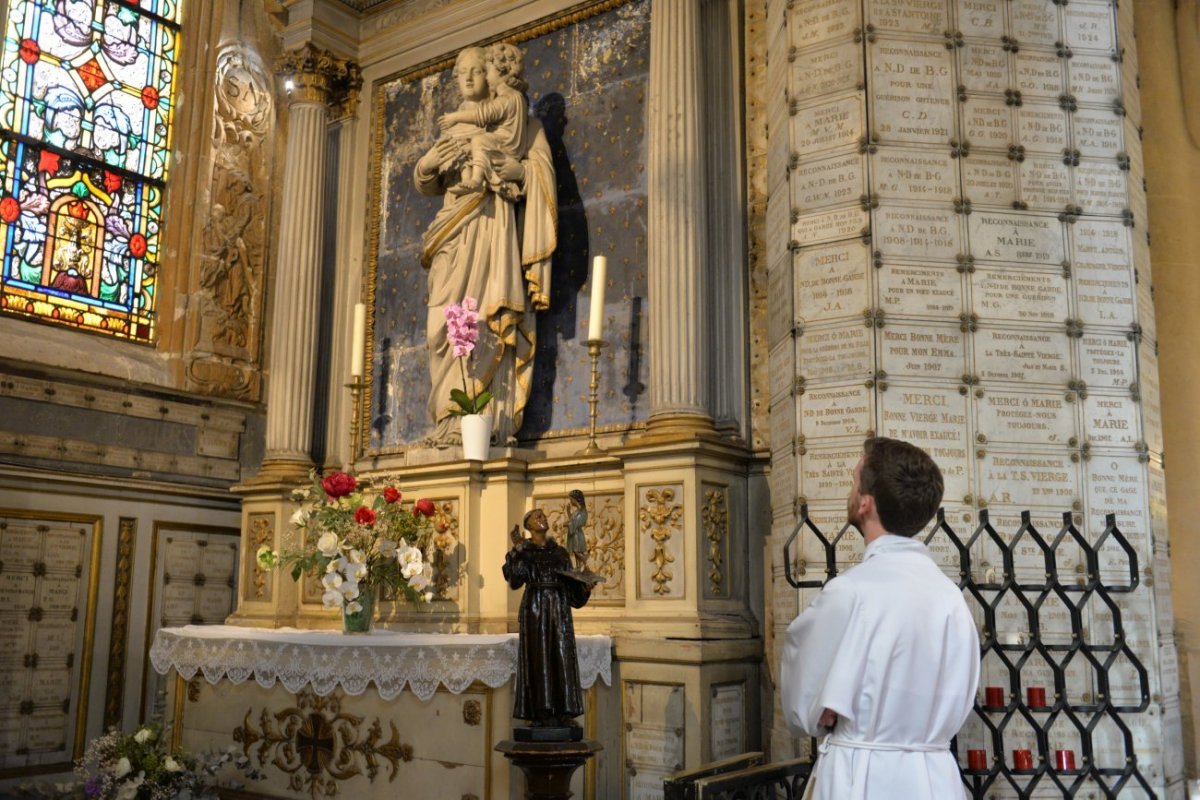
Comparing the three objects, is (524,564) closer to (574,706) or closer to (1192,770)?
(574,706)

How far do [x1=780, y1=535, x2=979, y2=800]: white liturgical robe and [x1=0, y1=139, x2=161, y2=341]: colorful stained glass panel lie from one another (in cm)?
701

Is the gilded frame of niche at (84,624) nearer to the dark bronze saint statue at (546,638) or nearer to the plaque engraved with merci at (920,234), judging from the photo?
the dark bronze saint statue at (546,638)

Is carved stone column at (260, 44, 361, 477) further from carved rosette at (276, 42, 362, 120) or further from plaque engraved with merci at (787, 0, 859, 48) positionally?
plaque engraved with merci at (787, 0, 859, 48)

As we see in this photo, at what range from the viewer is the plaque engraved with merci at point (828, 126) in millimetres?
5988

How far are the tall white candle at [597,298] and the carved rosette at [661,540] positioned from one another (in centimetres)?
107

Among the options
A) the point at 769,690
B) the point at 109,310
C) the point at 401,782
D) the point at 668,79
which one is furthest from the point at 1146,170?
the point at 109,310

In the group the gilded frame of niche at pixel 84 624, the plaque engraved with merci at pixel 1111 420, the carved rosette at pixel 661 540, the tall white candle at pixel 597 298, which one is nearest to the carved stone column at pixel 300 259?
the gilded frame of niche at pixel 84 624

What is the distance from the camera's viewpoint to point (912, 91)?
19.6 ft

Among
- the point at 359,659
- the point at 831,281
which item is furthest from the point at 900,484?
the point at 359,659

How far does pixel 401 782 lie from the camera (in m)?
5.70

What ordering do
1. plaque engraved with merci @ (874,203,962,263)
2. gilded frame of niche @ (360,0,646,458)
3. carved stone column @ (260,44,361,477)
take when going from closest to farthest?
plaque engraved with merci @ (874,203,962,263)
gilded frame of niche @ (360,0,646,458)
carved stone column @ (260,44,361,477)

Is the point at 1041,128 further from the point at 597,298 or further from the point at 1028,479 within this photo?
the point at 597,298

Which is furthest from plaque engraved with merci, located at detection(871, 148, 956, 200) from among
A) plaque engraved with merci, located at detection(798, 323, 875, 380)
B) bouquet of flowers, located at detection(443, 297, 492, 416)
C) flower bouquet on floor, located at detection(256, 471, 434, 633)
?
flower bouquet on floor, located at detection(256, 471, 434, 633)

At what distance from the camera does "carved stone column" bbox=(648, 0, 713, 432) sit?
21.3 feet
